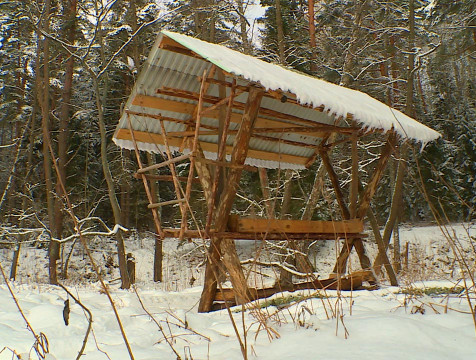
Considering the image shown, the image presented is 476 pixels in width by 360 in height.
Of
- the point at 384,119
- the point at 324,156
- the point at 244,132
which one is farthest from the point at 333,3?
the point at 244,132

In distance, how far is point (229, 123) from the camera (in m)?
5.24

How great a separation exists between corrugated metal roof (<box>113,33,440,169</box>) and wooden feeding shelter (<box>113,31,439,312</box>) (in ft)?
0.06

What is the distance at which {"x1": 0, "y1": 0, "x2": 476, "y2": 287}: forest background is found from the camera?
11.6 metres

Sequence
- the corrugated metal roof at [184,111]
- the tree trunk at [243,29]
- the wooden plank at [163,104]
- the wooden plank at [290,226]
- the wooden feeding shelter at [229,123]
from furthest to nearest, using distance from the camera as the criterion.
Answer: the tree trunk at [243,29] < the wooden plank at [163,104] < the corrugated metal roof at [184,111] < the wooden plank at [290,226] < the wooden feeding shelter at [229,123]

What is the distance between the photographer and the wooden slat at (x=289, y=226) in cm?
547

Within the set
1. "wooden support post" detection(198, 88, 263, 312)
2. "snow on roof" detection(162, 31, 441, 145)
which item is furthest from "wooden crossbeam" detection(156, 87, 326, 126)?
"wooden support post" detection(198, 88, 263, 312)

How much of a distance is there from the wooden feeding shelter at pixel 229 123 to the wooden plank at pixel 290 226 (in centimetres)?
2

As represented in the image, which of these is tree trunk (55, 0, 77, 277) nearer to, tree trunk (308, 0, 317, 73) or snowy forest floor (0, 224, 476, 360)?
tree trunk (308, 0, 317, 73)

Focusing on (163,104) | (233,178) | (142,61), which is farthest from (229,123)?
(142,61)

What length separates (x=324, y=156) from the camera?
811cm

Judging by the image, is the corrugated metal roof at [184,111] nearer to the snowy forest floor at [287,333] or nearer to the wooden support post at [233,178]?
the wooden support post at [233,178]

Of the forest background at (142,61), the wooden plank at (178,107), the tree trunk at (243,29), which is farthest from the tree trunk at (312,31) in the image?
the wooden plank at (178,107)

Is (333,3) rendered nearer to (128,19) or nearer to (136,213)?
(128,19)

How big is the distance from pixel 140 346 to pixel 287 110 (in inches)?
221
